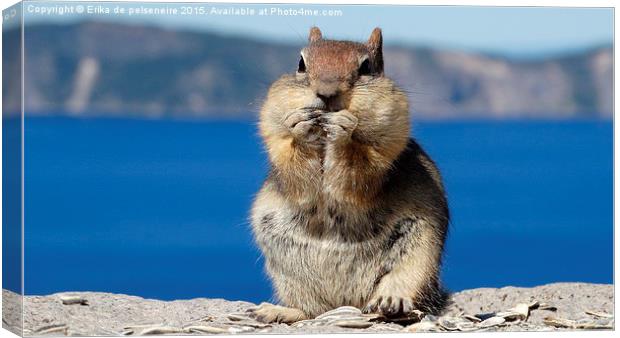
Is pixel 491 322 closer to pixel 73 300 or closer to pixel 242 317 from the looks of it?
pixel 242 317

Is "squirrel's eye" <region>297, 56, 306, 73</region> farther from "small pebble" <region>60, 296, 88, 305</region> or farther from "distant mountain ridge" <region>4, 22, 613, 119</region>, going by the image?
"small pebble" <region>60, 296, 88, 305</region>

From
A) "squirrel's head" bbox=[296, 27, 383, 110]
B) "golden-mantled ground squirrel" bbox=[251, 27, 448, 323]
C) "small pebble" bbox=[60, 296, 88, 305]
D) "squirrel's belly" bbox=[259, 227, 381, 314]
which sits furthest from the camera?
"small pebble" bbox=[60, 296, 88, 305]

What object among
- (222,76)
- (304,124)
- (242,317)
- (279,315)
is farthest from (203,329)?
(222,76)

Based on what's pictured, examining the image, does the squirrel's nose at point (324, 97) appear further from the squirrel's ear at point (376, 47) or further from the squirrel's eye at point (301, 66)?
the squirrel's ear at point (376, 47)

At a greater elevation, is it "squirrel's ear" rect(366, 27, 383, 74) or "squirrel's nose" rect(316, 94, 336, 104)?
"squirrel's ear" rect(366, 27, 383, 74)

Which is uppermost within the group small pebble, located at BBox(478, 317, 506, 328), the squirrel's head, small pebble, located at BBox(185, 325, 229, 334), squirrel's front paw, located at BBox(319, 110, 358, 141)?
the squirrel's head

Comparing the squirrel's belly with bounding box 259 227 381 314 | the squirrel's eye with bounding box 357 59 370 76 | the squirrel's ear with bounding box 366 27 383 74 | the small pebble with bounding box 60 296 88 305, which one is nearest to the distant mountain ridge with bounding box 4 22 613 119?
Answer: the squirrel's ear with bounding box 366 27 383 74

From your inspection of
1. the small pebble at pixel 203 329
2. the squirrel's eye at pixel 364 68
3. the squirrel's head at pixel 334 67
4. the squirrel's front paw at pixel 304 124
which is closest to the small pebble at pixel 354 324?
the small pebble at pixel 203 329
